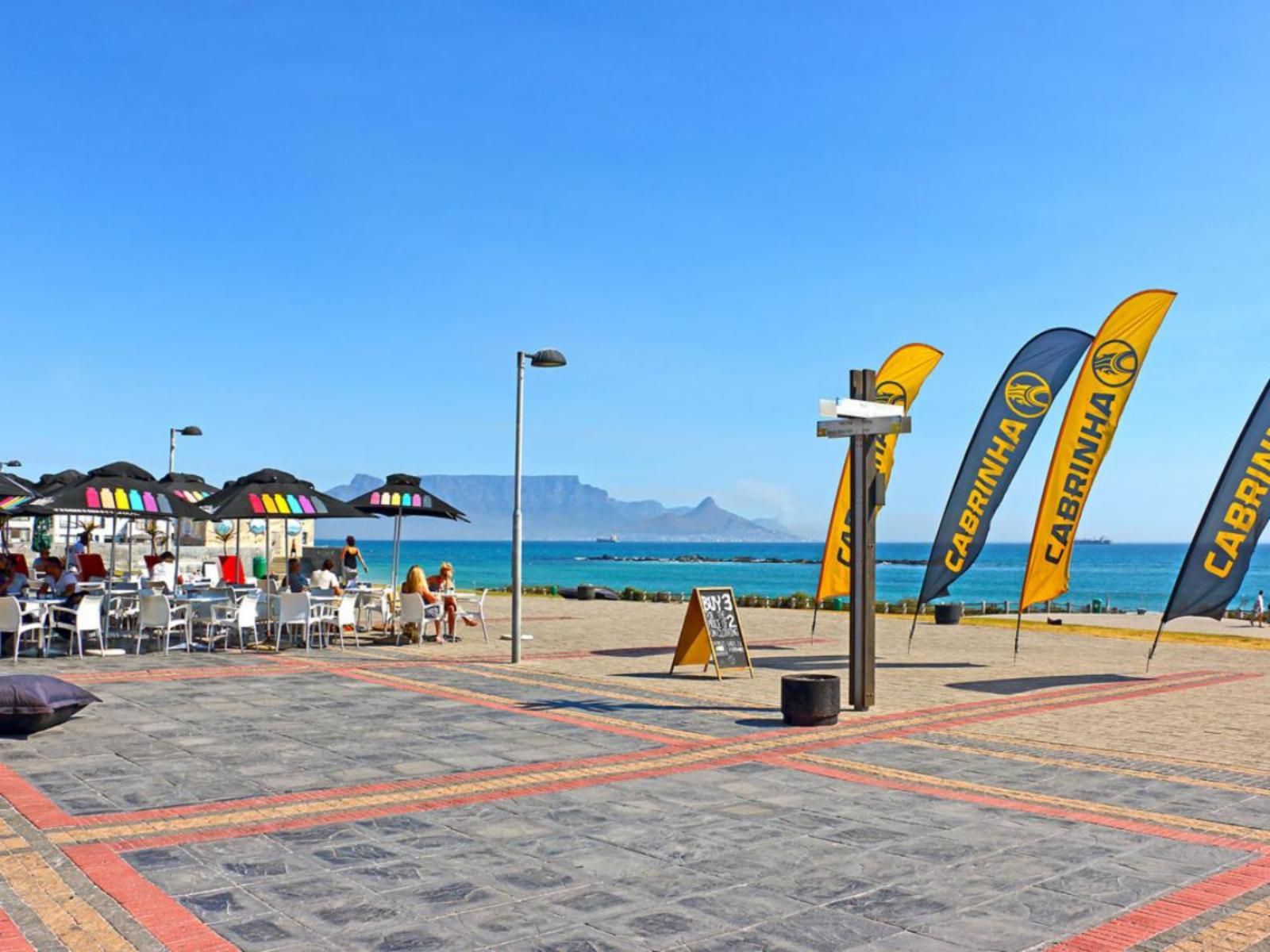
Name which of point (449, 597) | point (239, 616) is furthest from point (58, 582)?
point (449, 597)

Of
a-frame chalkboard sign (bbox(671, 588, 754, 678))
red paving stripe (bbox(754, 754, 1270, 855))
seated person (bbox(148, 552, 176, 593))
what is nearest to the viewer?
red paving stripe (bbox(754, 754, 1270, 855))

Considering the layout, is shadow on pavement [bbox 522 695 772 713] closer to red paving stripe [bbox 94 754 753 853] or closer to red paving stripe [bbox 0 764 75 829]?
red paving stripe [bbox 94 754 753 853]

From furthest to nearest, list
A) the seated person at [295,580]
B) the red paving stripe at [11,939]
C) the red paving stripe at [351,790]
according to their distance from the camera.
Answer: the seated person at [295,580], the red paving stripe at [351,790], the red paving stripe at [11,939]

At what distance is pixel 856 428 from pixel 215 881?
301 inches

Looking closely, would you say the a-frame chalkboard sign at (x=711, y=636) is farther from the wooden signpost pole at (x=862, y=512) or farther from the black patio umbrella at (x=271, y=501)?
the black patio umbrella at (x=271, y=501)

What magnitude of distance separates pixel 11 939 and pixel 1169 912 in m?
4.93

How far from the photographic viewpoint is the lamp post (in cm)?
1498

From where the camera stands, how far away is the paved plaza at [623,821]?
4809 mm

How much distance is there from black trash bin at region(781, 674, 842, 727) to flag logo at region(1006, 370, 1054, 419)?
8302 mm

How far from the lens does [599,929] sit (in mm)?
4723

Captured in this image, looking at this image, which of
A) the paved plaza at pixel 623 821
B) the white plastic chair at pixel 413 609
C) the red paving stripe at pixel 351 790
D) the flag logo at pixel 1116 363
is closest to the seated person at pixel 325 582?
the white plastic chair at pixel 413 609

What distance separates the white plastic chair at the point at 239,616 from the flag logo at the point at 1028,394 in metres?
11.4

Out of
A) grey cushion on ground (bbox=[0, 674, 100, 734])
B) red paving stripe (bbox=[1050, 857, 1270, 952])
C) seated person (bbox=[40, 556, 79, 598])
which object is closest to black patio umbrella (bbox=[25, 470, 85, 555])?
seated person (bbox=[40, 556, 79, 598])

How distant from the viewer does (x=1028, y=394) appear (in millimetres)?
16828
